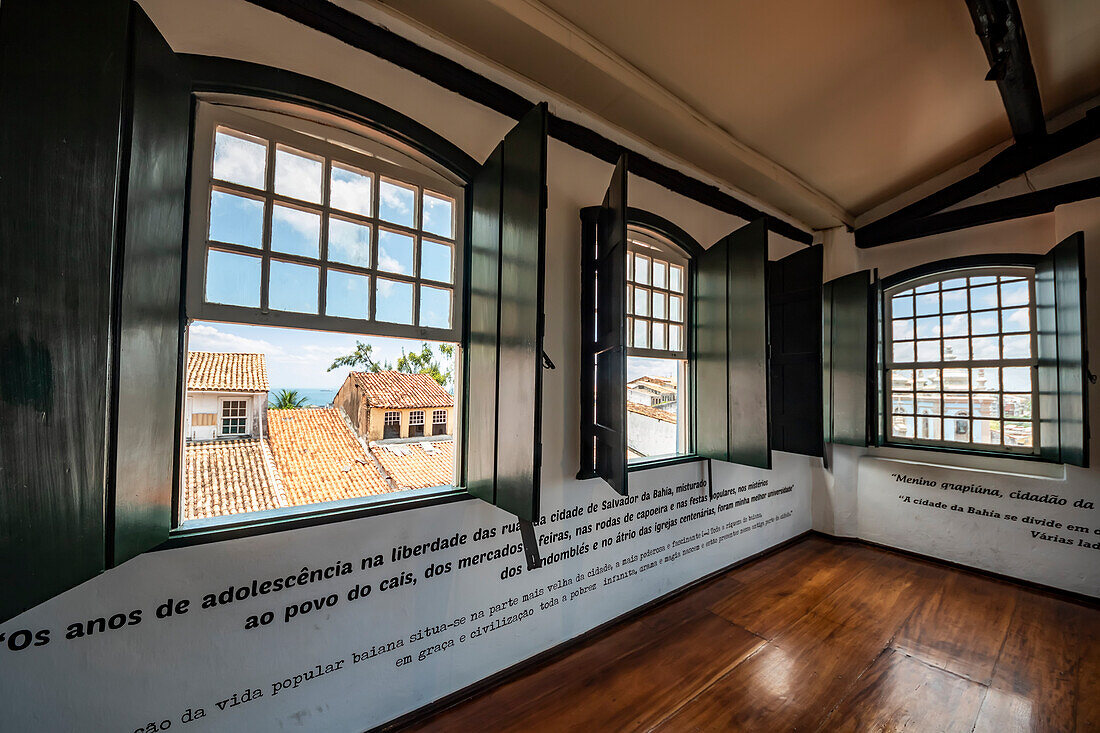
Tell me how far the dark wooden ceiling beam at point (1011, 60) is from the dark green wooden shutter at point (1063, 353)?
0.96 meters

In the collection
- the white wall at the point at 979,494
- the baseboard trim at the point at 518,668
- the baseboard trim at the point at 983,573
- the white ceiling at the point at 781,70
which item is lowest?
the baseboard trim at the point at 983,573

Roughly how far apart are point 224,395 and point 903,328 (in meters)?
5.31

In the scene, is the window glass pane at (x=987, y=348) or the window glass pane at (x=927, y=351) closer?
the window glass pane at (x=987, y=348)

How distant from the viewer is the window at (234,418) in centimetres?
171

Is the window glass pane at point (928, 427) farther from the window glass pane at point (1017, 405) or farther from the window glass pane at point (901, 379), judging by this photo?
the window glass pane at point (1017, 405)

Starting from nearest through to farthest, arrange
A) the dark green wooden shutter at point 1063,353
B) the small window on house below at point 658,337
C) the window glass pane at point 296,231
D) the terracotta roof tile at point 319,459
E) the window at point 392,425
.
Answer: the window glass pane at point 296,231 < the terracotta roof tile at point 319,459 < the window at point 392,425 < the dark green wooden shutter at point 1063,353 < the small window on house below at point 658,337

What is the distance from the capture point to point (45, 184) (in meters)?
0.85

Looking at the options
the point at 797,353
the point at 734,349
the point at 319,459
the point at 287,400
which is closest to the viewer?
the point at 319,459

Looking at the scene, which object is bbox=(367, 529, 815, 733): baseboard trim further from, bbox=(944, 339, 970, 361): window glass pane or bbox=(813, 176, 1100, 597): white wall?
bbox=(944, 339, 970, 361): window glass pane

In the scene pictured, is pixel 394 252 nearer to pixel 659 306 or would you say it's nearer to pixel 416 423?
pixel 416 423

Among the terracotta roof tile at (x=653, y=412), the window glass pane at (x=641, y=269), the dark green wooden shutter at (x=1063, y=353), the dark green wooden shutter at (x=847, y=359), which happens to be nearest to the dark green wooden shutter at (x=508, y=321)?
the window glass pane at (x=641, y=269)

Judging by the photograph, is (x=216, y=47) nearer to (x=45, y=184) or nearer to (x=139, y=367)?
(x=45, y=184)

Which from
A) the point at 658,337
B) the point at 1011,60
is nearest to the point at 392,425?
the point at 658,337

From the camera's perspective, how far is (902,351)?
4.06m
